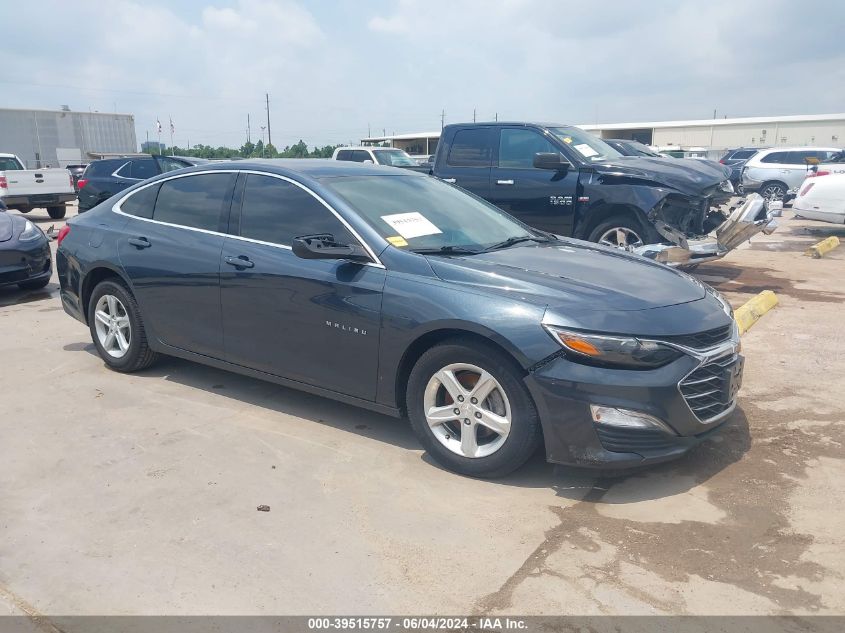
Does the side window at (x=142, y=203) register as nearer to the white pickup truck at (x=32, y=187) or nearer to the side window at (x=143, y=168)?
the side window at (x=143, y=168)

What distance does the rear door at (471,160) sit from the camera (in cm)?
921

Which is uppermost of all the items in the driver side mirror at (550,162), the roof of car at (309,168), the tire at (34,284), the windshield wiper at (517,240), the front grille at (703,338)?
the roof of car at (309,168)

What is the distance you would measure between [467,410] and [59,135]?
137 ft

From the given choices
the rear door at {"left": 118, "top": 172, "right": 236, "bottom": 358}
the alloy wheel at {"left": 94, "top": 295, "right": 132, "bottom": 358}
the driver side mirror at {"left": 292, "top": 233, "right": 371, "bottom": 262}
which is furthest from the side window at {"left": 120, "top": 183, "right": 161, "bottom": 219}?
the driver side mirror at {"left": 292, "top": 233, "right": 371, "bottom": 262}

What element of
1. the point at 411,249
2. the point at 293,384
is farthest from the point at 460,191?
the point at 293,384

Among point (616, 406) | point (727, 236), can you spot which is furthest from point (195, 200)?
point (727, 236)

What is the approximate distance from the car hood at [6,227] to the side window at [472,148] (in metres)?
5.25

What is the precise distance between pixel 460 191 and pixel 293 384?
1926mm

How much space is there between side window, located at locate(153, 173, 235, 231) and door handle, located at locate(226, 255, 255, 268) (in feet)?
1.11

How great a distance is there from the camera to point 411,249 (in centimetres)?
423

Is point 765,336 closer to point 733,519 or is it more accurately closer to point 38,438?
point 733,519

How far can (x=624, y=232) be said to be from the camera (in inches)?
335

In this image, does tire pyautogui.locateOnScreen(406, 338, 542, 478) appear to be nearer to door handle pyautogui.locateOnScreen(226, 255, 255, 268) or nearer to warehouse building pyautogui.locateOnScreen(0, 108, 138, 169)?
door handle pyautogui.locateOnScreen(226, 255, 255, 268)

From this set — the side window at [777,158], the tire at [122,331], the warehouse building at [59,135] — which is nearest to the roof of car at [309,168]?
the tire at [122,331]
